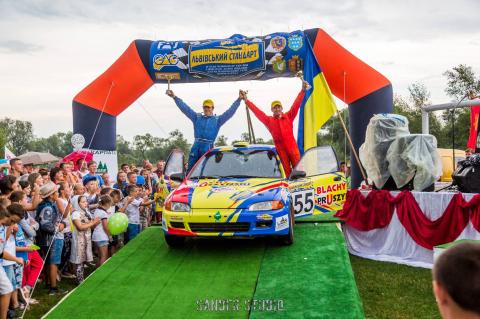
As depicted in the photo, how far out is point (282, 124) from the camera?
33.4 ft

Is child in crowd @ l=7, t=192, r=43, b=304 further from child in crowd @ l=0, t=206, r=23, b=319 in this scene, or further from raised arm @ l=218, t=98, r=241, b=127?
raised arm @ l=218, t=98, r=241, b=127

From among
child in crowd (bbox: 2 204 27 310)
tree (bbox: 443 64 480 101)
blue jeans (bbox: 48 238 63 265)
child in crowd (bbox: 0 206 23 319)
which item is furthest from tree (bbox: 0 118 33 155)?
child in crowd (bbox: 0 206 23 319)

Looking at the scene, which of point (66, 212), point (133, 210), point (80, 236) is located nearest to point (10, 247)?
point (66, 212)

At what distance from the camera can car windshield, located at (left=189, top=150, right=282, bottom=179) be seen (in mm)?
7748

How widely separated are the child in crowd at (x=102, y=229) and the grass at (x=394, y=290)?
387cm

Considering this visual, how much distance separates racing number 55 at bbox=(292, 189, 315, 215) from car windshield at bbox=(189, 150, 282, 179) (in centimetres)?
94

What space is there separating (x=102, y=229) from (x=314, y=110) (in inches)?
217

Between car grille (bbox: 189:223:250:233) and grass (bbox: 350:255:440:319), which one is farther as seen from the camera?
car grille (bbox: 189:223:250:233)

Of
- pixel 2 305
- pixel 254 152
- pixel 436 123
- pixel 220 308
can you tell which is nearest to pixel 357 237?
pixel 254 152

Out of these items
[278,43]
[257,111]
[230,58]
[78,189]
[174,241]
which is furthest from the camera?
[230,58]

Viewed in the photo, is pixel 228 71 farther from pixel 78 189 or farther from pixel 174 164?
pixel 78 189

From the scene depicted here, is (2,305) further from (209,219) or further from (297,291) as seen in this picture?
(297,291)

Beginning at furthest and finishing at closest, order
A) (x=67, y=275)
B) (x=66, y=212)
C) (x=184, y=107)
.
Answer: (x=184, y=107), (x=67, y=275), (x=66, y=212)

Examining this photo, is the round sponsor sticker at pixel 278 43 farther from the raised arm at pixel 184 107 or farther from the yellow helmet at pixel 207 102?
the raised arm at pixel 184 107
